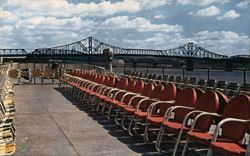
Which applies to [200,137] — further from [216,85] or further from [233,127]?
[216,85]

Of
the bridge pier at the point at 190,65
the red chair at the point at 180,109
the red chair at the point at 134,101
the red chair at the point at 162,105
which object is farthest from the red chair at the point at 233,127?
the bridge pier at the point at 190,65

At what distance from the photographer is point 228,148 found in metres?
4.38

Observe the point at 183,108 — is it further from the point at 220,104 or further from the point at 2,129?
the point at 2,129

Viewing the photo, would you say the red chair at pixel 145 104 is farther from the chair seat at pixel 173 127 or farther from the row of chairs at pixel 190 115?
the chair seat at pixel 173 127

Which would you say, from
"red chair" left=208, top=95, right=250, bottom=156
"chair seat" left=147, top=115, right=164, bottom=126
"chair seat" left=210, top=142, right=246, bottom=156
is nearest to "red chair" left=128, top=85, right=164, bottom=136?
"chair seat" left=147, top=115, right=164, bottom=126

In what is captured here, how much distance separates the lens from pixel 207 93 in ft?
18.7

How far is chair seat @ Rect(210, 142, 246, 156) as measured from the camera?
426cm

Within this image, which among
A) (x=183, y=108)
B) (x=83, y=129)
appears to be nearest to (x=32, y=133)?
(x=83, y=129)

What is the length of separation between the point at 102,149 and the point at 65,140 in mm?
938

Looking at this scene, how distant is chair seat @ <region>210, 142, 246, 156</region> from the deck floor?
1.61m

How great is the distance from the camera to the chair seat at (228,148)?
4262 millimetres

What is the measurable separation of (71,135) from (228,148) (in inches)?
144

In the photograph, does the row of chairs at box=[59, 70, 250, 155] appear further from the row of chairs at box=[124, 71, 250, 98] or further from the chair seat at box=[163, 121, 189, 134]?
the row of chairs at box=[124, 71, 250, 98]

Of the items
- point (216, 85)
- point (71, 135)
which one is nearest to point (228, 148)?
point (71, 135)
